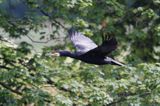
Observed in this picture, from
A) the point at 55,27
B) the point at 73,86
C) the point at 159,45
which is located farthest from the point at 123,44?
the point at 73,86

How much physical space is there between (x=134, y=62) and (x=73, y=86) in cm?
219

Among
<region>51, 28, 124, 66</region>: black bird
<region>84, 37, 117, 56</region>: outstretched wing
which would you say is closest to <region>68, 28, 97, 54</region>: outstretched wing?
<region>51, 28, 124, 66</region>: black bird

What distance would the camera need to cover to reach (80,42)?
27.3 feet

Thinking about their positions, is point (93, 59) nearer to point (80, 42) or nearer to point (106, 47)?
point (106, 47)

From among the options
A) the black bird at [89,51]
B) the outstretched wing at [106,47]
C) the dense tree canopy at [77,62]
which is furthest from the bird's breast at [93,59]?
the dense tree canopy at [77,62]

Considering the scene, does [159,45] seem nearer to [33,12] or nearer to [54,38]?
[54,38]

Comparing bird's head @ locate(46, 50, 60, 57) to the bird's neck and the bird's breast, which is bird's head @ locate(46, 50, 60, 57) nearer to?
the bird's neck

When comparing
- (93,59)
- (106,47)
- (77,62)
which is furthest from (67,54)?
(77,62)

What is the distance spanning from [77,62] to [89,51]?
2811 mm

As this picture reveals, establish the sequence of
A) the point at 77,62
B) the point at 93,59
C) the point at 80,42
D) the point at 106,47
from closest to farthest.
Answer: the point at 106,47
the point at 93,59
the point at 80,42
the point at 77,62

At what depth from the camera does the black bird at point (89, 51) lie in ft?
23.1

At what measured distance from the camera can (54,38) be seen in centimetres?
997

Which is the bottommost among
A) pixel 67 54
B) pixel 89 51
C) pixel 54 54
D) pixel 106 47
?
pixel 54 54

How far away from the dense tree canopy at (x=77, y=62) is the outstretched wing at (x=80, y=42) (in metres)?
0.18
